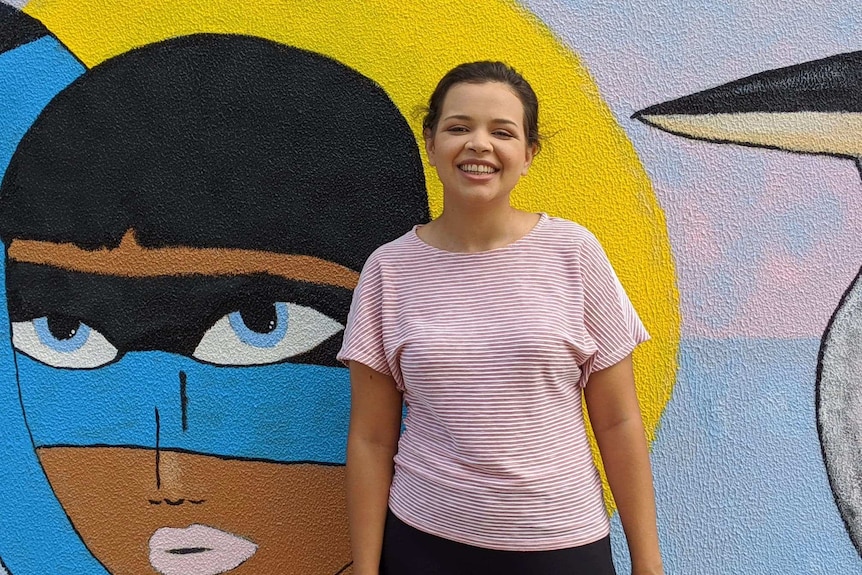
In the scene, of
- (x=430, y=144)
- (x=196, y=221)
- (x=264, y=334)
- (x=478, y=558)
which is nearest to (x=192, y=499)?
(x=264, y=334)

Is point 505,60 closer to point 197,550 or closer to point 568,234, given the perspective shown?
point 568,234

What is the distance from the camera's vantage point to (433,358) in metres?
1.28

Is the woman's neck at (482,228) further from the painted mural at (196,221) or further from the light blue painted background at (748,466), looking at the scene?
the light blue painted background at (748,466)

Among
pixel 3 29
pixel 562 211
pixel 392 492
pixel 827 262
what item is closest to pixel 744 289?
pixel 827 262

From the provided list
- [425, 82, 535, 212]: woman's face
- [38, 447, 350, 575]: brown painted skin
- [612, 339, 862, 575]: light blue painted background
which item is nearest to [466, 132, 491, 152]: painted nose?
[425, 82, 535, 212]: woman's face

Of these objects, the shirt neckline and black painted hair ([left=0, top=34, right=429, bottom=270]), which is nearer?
the shirt neckline

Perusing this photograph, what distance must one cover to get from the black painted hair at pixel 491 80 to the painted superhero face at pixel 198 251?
434 millimetres

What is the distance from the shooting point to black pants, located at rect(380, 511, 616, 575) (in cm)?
126

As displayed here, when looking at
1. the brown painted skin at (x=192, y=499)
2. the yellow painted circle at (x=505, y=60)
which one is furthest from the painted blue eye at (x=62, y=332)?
the yellow painted circle at (x=505, y=60)

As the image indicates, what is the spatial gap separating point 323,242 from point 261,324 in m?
0.27

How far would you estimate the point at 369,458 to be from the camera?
143 cm

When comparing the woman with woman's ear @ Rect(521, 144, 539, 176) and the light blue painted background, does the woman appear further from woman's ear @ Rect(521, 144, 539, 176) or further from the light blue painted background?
the light blue painted background

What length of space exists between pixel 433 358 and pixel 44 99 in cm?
129

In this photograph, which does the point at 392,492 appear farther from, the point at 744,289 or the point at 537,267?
the point at 744,289
